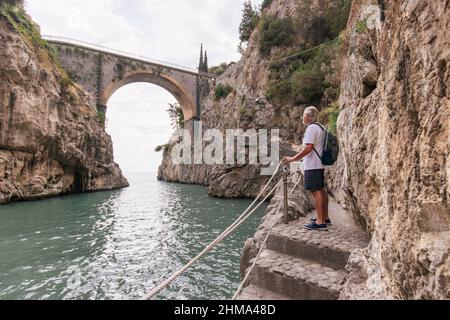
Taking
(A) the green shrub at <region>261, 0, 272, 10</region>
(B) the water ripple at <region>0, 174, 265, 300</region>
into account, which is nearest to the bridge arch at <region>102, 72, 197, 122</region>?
(A) the green shrub at <region>261, 0, 272, 10</region>

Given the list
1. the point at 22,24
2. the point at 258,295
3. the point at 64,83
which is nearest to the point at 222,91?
the point at 64,83

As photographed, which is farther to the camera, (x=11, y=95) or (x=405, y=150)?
(x=11, y=95)

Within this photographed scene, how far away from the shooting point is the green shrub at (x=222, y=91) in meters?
35.2

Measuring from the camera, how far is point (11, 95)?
17297mm

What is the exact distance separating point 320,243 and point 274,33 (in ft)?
88.6

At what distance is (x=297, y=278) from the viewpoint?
10.2 feet

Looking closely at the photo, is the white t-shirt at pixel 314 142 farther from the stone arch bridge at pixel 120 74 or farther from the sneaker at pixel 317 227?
the stone arch bridge at pixel 120 74

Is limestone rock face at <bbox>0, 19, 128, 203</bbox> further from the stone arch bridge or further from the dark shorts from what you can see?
the dark shorts

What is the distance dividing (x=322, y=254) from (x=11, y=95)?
2177cm

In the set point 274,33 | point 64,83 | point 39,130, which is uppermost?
point 274,33

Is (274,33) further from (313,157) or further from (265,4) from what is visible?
(313,157)

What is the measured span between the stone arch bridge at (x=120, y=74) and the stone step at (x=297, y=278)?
115 ft
